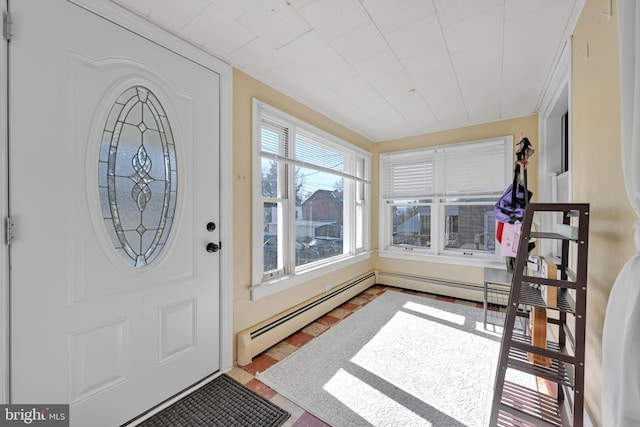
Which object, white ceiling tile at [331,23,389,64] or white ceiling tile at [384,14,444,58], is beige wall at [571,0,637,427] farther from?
white ceiling tile at [331,23,389,64]

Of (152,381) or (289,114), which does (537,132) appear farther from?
(152,381)

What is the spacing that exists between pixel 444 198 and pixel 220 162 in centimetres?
309

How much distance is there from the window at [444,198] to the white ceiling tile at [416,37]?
81.8 inches

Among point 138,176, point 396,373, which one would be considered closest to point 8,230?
point 138,176

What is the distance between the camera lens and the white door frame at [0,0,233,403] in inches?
44.1

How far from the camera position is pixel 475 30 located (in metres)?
1.67

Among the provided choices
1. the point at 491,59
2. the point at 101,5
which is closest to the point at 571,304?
the point at 491,59

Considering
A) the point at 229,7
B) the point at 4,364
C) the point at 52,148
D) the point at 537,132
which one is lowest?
the point at 4,364

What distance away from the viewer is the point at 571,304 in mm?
1341

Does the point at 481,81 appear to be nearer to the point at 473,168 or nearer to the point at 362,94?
the point at 362,94

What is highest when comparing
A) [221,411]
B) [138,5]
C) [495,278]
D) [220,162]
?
[138,5]

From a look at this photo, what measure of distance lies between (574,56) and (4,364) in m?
3.56

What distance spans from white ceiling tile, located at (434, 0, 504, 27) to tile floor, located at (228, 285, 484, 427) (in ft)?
8.34

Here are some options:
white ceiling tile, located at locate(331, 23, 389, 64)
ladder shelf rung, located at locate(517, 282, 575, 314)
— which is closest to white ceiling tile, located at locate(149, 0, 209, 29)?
white ceiling tile, located at locate(331, 23, 389, 64)
